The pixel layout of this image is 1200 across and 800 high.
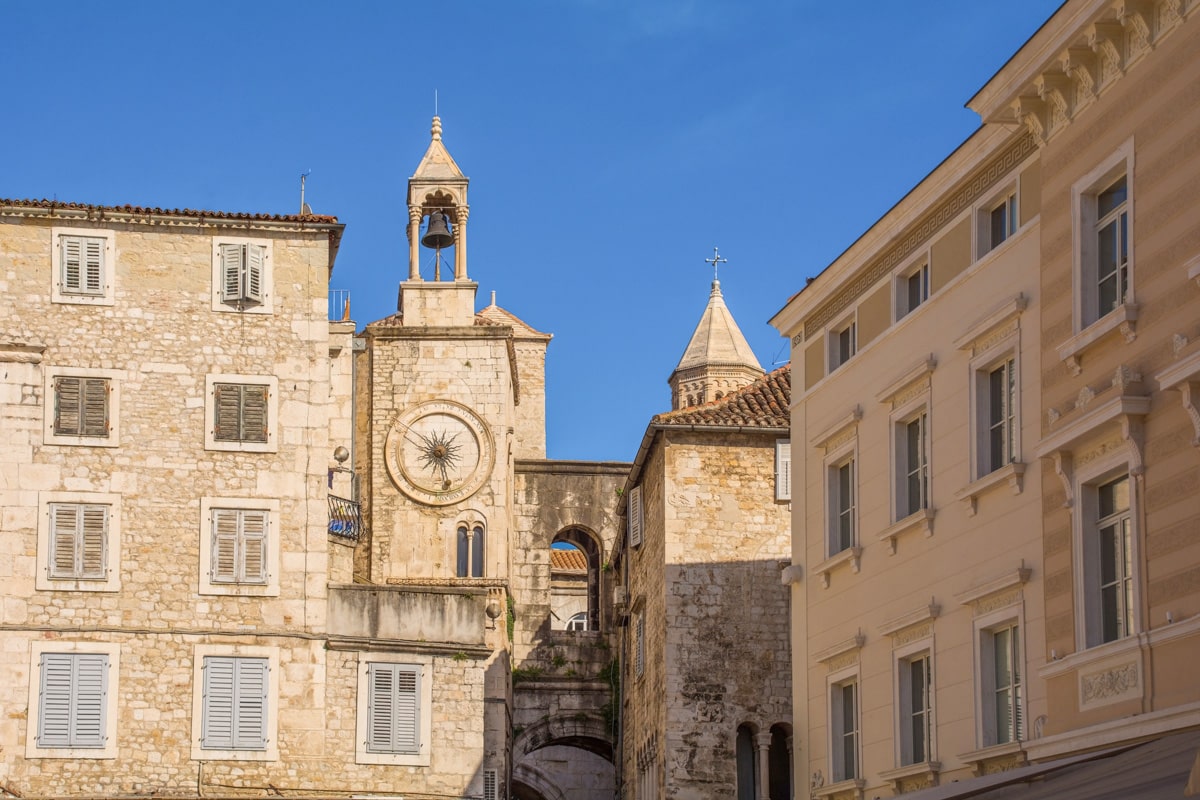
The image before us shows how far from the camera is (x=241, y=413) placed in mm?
36562

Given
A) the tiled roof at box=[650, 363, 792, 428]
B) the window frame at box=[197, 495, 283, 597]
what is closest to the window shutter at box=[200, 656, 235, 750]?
the window frame at box=[197, 495, 283, 597]

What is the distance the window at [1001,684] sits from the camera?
21875mm

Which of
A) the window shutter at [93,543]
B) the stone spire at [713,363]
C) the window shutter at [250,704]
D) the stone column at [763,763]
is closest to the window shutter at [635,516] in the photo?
the stone column at [763,763]

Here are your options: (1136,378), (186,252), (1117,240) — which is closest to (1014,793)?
(1136,378)

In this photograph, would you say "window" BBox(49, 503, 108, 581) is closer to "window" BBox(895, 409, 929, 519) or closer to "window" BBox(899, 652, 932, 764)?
"window" BBox(895, 409, 929, 519)

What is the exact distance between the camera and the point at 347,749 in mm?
35844

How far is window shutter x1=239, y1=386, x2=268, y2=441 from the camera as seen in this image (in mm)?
36531

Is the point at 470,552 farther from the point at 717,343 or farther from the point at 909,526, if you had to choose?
the point at 717,343

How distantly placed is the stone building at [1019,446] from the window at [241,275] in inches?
458

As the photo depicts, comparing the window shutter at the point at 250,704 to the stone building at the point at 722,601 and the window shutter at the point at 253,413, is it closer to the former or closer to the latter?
the window shutter at the point at 253,413

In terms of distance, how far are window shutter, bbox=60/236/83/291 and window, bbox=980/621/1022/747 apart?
19958mm

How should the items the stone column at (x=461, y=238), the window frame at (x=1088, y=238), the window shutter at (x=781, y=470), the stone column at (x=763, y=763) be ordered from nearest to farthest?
the window frame at (x=1088, y=238) → the stone column at (x=763, y=763) → the window shutter at (x=781, y=470) → the stone column at (x=461, y=238)

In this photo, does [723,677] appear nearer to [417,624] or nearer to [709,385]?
[417,624]

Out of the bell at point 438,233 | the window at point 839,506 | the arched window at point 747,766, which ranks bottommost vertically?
the arched window at point 747,766
